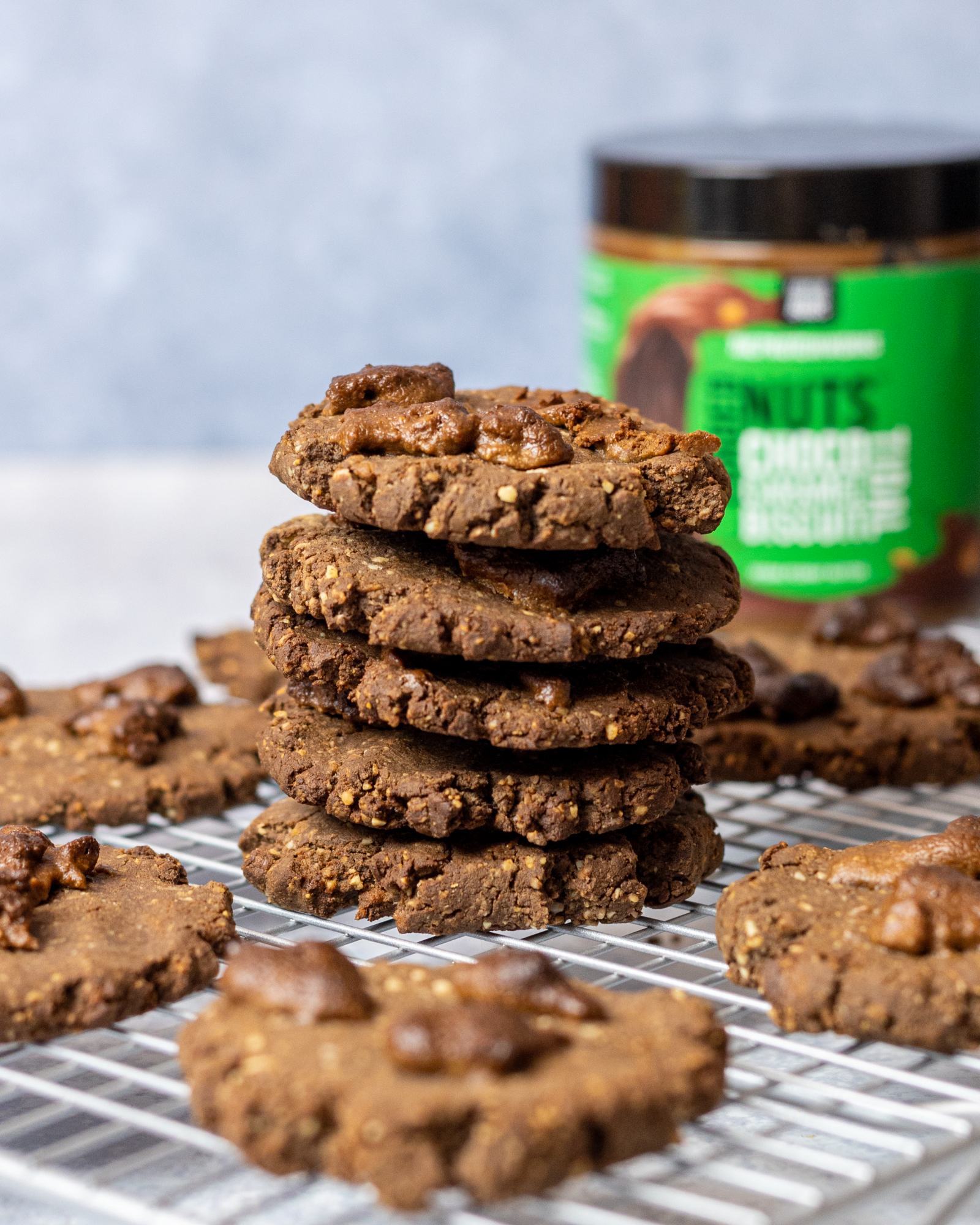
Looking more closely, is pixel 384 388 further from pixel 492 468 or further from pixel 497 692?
pixel 497 692

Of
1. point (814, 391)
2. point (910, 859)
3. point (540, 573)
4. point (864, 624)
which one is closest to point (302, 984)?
point (540, 573)

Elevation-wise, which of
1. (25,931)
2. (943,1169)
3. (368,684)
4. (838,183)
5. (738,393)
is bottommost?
(943,1169)

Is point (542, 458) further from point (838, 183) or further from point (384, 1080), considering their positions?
point (838, 183)

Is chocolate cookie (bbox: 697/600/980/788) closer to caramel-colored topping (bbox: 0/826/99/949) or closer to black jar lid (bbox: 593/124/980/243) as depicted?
black jar lid (bbox: 593/124/980/243)

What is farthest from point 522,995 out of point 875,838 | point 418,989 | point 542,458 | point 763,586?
point 763,586

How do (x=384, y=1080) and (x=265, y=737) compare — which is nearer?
(x=384, y=1080)

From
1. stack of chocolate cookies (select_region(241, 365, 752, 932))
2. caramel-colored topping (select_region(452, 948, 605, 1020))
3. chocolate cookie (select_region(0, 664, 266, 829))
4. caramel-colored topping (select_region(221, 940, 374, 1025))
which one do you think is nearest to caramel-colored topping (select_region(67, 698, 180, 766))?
chocolate cookie (select_region(0, 664, 266, 829))
